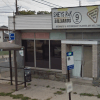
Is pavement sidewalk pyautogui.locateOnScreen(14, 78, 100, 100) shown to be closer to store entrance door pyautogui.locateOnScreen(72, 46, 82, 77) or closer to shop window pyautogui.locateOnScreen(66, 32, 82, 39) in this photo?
store entrance door pyautogui.locateOnScreen(72, 46, 82, 77)

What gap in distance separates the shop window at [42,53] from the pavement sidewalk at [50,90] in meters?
1.42

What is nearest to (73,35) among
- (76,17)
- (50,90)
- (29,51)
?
(76,17)

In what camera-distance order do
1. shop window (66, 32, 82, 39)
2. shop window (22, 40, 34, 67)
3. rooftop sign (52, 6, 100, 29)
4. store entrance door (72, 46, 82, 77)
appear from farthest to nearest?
1. shop window (22, 40, 34, 67)
2. store entrance door (72, 46, 82, 77)
3. shop window (66, 32, 82, 39)
4. rooftop sign (52, 6, 100, 29)

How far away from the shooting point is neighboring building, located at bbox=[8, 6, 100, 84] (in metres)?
9.74

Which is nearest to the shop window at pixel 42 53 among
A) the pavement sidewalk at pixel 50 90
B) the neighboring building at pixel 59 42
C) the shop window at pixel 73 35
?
the neighboring building at pixel 59 42

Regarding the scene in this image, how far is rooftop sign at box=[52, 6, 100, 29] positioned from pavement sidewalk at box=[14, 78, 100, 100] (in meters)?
3.40

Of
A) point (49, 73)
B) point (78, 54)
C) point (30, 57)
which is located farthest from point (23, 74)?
point (78, 54)

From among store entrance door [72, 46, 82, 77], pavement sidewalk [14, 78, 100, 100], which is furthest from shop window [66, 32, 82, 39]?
pavement sidewalk [14, 78, 100, 100]

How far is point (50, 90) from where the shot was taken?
30.4 feet

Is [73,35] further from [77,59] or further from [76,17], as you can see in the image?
[77,59]

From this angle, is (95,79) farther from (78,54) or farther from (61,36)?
(61,36)

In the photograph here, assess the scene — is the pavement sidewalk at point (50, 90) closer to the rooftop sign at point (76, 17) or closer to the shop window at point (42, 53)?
the shop window at point (42, 53)

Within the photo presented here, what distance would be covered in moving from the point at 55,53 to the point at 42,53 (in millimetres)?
985

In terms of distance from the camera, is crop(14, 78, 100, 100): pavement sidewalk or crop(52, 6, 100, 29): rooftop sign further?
crop(52, 6, 100, 29): rooftop sign
